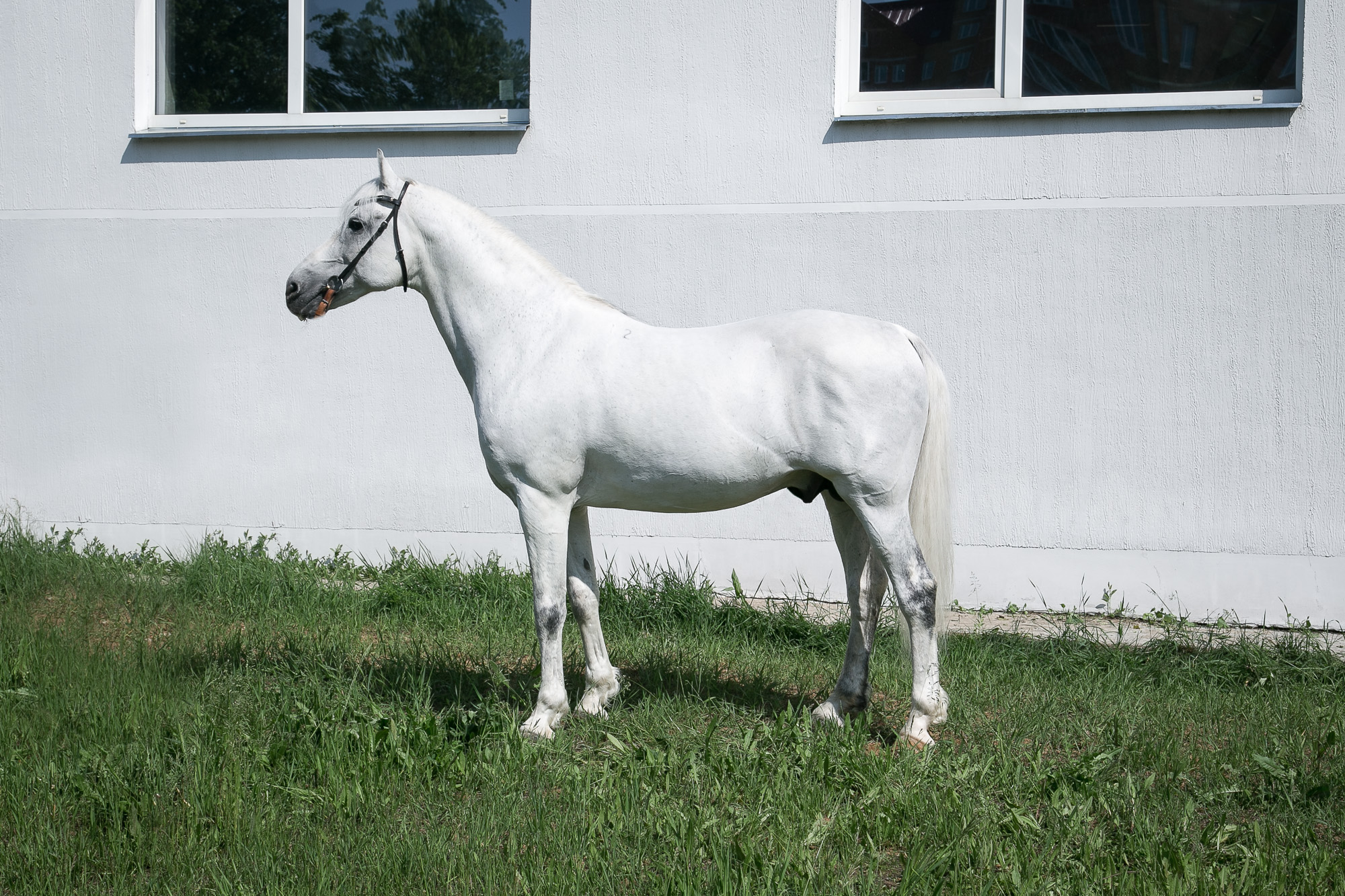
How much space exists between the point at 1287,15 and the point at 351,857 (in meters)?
6.03

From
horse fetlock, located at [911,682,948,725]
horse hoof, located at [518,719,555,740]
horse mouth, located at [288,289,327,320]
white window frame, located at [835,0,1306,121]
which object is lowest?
horse hoof, located at [518,719,555,740]

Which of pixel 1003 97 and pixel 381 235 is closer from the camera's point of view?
pixel 381 235

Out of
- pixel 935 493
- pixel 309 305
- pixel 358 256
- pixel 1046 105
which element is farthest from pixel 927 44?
pixel 309 305

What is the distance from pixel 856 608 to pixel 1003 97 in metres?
3.42

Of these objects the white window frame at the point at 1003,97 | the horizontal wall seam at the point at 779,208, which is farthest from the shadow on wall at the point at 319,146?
the white window frame at the point at 1003,97

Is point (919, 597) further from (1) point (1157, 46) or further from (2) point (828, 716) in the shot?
(1) point (1157, 46)

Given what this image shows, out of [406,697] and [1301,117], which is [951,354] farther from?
[406,697]

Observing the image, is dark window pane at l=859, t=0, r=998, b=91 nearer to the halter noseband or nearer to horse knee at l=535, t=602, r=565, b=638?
the halter noseband

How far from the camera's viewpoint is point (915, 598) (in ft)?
11.1

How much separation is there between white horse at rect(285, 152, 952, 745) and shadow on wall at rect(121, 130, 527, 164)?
8.18ft

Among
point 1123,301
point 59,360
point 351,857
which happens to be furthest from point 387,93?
point 351,857

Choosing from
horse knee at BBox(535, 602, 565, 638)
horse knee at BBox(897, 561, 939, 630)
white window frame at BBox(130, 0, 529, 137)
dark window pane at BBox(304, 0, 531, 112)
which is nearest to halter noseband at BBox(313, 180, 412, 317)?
horse knee at BBox(535, 602, 565, 638)

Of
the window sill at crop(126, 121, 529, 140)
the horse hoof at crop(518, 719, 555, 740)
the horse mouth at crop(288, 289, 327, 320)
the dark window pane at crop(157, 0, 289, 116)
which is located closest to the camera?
the horse hoof at crop(518, 719, 555, 740)

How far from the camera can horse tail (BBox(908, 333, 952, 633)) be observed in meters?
3.52
